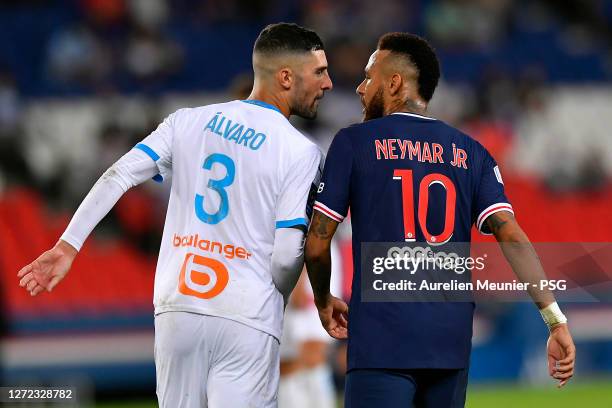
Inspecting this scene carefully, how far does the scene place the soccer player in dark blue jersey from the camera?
15.5 feet

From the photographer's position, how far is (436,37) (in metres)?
16.2

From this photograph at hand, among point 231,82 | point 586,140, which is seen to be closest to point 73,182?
point 231,82

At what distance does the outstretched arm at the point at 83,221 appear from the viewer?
4.71 metres

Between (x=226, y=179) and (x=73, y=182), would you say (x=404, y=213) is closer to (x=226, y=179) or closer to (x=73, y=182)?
(x=226, y=179)

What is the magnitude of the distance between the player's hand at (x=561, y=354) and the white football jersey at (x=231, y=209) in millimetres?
1170

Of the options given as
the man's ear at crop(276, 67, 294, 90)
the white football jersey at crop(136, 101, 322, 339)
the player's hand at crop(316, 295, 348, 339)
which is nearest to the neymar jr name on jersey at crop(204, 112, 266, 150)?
the white football jersey at crop(136, 101, 322, 339)

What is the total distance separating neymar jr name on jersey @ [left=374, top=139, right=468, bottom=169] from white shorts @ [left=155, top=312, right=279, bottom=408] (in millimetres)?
949

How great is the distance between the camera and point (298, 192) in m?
4.97

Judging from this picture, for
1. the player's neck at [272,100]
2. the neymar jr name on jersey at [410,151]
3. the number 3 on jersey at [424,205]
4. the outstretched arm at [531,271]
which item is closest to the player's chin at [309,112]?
the player's neck at [272,100]

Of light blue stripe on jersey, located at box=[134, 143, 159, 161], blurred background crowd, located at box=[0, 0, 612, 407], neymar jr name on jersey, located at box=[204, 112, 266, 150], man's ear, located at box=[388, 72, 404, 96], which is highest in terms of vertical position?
blurred background crowd, located at box=[0, 0, 612, 407]

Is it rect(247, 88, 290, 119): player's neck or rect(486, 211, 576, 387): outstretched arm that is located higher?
rect(247, 88, 290, 119): player's neck

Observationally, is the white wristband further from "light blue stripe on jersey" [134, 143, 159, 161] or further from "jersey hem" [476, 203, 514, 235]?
"light blue stripe on jersey" [134, 143, 159, 161]

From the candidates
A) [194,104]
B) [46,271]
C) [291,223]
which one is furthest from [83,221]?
[194,104]

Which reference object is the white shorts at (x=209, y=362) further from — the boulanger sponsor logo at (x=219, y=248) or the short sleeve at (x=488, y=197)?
the short sleeve at (x=488, y=197)
